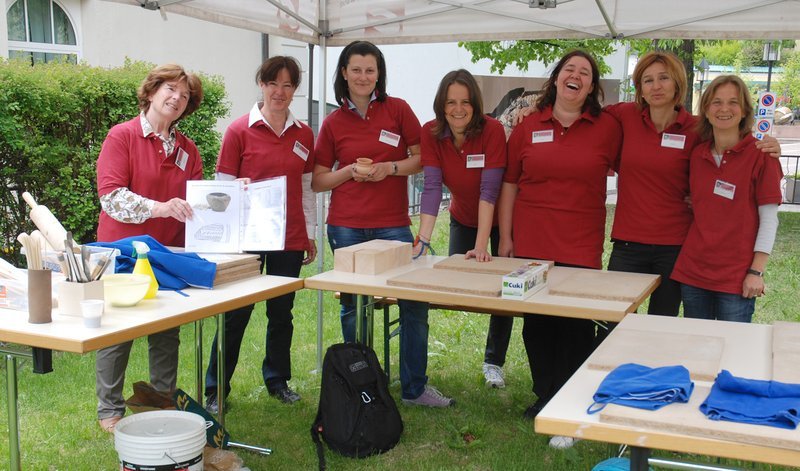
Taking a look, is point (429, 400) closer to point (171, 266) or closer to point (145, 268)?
point (171, 266)

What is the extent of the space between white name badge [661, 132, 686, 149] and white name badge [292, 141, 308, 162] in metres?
1.66

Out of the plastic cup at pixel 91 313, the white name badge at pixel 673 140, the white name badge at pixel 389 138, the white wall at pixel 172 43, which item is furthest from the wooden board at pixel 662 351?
the white wall at pixel 172 43

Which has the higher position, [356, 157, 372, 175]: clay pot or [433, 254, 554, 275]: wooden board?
[356, 157, 372, 175]: clay pot

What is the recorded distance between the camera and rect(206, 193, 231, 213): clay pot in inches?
130

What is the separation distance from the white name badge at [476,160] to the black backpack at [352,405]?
1.01m

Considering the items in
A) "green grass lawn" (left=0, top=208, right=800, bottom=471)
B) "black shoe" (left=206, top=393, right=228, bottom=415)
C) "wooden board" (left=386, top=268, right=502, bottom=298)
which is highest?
"wooden board" (left=386, top=268, right=502, bottom=298)

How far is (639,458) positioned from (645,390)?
159 millimetres

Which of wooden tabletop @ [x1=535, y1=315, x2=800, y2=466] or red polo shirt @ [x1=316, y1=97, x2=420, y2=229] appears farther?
red polo shirt @ [x1=316, y1=97, x2=420, y2=229]

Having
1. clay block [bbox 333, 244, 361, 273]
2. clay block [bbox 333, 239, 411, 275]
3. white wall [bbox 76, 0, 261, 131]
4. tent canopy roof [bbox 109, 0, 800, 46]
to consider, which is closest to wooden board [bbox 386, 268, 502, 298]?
clay block [bbox 333, 239, 411, 275]

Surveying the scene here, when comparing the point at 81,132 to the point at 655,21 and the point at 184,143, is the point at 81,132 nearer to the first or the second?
the point at 184,143

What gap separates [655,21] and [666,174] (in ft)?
4.34

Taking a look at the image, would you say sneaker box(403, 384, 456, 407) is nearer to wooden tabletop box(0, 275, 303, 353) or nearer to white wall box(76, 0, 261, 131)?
wooden tabletop box(0, 275, 303, 353)

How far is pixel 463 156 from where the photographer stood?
376cm

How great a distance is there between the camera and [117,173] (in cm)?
328
